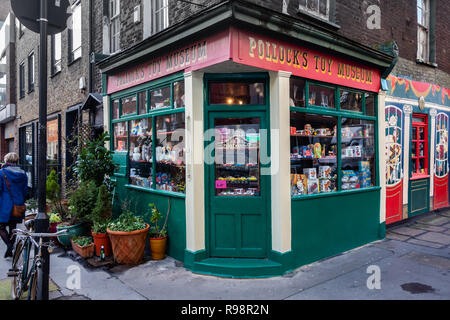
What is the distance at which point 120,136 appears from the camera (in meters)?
7.52

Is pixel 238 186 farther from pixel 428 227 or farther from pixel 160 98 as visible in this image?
pixel 428 227

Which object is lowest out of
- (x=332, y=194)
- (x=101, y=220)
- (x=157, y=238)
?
(x=157, y=238)

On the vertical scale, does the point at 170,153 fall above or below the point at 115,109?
below

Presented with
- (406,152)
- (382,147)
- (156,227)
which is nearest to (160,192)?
(156,227)

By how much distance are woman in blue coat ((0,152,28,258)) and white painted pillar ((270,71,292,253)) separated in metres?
4.43

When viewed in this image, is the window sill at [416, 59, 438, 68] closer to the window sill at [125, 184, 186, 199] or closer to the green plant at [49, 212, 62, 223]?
the window sill at [125, 184, 186, 199]

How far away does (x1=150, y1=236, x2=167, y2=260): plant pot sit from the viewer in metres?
5.69

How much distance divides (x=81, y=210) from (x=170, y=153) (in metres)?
2.18

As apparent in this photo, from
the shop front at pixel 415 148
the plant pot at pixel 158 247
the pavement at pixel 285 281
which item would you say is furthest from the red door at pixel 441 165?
the plant pot at pixel 158 247

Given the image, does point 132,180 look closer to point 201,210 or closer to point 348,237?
point 201,210

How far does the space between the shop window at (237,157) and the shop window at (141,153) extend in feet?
5.94

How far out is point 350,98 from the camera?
6523 millimetres
